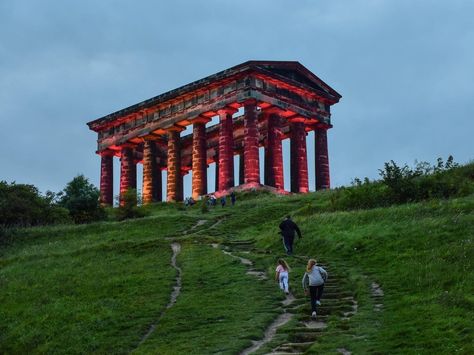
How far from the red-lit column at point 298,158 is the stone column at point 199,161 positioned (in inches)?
333

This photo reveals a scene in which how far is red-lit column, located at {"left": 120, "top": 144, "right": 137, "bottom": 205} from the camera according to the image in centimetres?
7488

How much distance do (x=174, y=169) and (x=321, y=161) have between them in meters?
14.6

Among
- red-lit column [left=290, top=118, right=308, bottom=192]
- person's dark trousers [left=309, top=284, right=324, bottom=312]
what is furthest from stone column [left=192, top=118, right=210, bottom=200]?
person's dark trousers [left=309, top=284, right=324, bottom=312]

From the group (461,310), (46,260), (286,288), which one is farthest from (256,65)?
(461,310)

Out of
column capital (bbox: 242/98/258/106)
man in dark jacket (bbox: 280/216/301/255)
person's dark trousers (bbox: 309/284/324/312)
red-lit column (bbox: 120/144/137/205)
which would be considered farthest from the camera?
red-lit column (bbox: 120/144/137/205)

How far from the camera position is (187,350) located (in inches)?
723

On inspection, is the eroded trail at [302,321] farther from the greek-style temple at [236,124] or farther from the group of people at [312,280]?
the greek-style temple at [236,124]

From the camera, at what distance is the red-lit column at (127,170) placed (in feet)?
246

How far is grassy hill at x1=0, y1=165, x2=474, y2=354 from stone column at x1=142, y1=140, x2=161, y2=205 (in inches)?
1187

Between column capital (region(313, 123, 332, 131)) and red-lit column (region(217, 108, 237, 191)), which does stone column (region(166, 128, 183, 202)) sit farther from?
column capital (region(313, 123, 332, 131))

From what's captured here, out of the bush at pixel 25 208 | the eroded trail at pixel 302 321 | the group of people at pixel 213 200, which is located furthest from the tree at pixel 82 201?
the eroded trail at pixel 302 321

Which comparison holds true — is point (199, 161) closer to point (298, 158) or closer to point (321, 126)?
point (298, 158)

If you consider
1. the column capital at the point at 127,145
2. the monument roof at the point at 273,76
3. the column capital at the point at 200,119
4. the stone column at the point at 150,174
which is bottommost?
the stone column at the point at 150,174

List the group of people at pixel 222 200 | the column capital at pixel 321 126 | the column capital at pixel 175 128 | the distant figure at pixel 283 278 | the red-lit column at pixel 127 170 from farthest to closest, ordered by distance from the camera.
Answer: the red-lit column at pixel 127 170
the column capital at pixel 175 128
the column capital at pixel 321 126
the group of people at pixel 222 200
the distant figure at pixel 283 278
